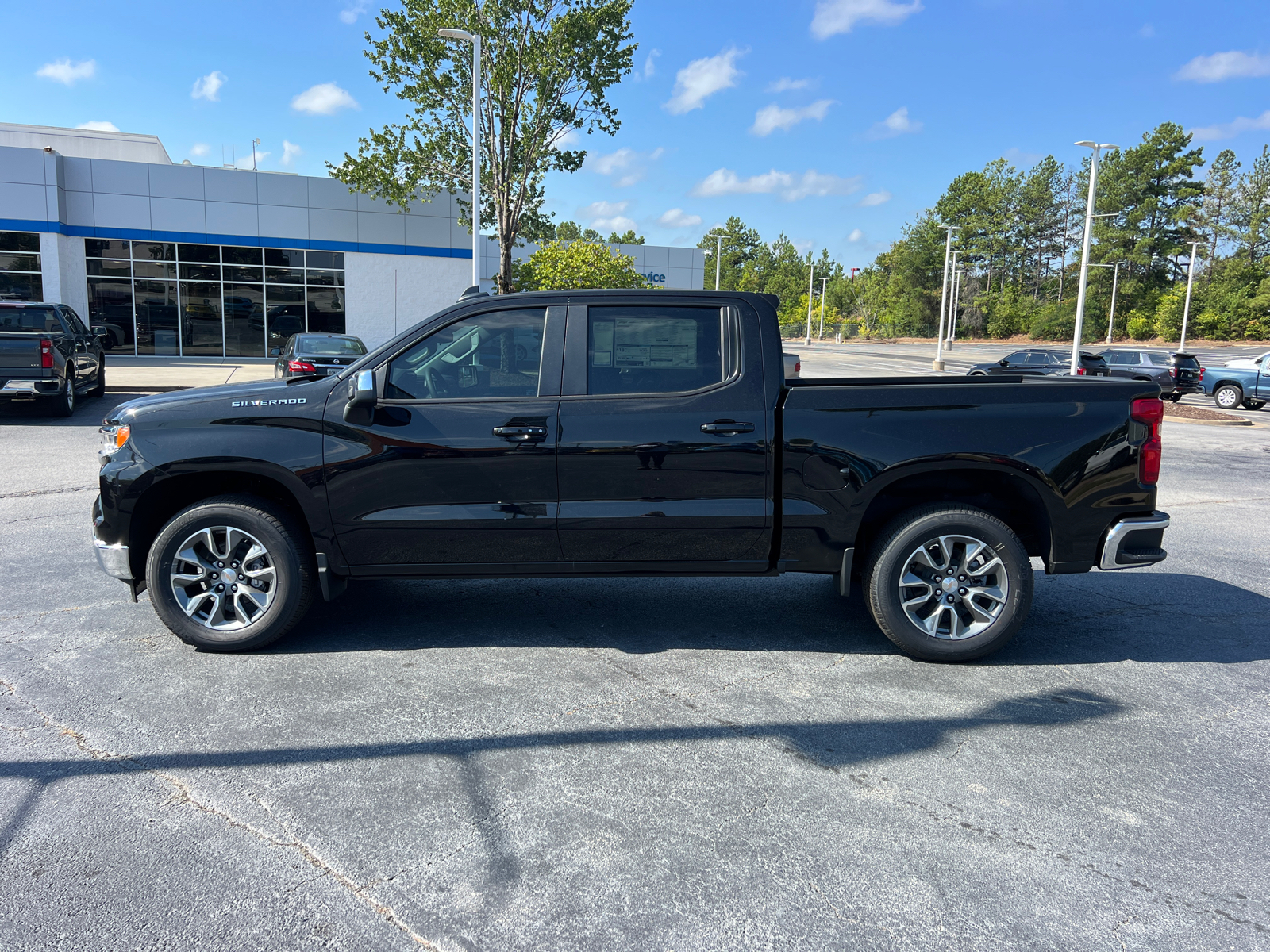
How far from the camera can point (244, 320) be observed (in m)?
31.7

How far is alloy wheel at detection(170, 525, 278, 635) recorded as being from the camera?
4.78m

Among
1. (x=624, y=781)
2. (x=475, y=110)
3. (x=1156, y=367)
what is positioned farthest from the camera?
(x=1156, y=367)

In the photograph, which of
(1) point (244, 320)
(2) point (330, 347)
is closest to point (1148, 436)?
(2) point (330, 347)

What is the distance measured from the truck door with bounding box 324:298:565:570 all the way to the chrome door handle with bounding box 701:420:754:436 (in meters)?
0.78

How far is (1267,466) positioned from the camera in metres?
13.8

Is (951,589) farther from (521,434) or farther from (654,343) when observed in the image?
(521,434)

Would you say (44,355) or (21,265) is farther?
(21,265)

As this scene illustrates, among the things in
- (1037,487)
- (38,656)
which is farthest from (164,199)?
(1037,487)

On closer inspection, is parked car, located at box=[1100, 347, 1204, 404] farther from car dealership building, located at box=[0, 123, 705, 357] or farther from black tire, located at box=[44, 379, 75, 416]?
black tire, located at box=[44, 379, 75, 416]

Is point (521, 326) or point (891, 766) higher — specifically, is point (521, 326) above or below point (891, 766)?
above

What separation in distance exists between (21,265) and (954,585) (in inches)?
1290

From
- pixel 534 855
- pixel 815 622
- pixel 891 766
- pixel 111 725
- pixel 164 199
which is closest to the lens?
pixel 534 855

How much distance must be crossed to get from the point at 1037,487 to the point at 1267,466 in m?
11.7

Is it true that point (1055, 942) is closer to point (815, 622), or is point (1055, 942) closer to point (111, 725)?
point (815, 622)
